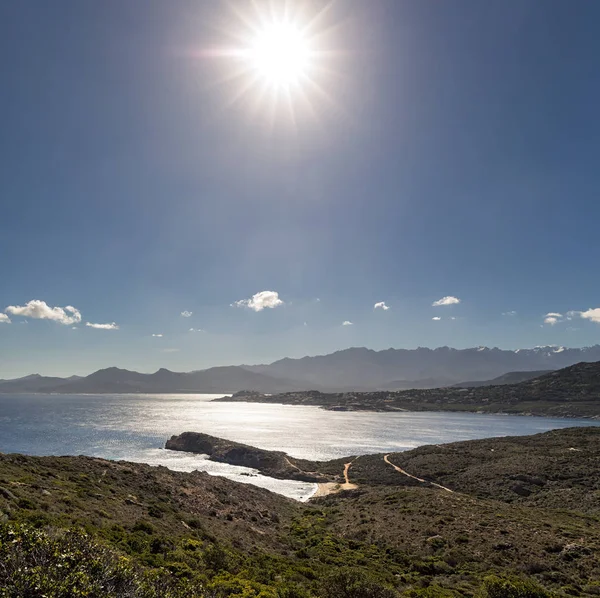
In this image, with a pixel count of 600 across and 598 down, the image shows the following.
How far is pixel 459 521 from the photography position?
35.3 metres

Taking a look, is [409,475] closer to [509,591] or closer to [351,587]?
[509,591]

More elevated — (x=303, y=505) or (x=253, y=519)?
(x=253, y=519)

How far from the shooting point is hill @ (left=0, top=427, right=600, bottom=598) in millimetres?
12008

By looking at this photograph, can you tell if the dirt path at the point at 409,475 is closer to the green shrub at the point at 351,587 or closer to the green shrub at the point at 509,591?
the green shrub at the point at 509,591

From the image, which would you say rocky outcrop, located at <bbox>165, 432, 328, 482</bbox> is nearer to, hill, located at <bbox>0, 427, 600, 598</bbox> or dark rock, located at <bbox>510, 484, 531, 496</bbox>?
hill, located at <bbox>0, 427, 600, 598</bbox>

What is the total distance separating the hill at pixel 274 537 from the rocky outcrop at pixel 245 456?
24.3 meters

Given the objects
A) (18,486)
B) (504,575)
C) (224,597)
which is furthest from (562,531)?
(18,486)

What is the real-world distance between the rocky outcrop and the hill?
2429 centimetres

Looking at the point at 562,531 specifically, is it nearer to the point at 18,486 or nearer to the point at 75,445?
Answer: the point at 18,486

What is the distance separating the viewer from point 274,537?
3347cm

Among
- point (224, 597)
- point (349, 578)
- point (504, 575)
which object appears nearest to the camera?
point (224, 597)

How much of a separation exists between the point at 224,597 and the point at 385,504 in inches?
1415

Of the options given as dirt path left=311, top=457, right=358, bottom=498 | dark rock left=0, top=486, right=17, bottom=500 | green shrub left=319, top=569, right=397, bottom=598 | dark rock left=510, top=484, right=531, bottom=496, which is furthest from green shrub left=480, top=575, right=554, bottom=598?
dirt path left=311, top=457, right=358, bottom=498

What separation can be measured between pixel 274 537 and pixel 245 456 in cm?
6582
